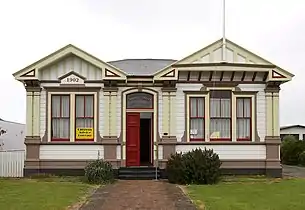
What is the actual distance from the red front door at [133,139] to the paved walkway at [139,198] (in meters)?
3.24

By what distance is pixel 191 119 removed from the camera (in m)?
26.9

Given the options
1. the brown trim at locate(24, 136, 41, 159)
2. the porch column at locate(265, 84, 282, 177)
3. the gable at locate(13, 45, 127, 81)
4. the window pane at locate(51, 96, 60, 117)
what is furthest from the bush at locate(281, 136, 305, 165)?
the brown trim at locate(24, 136, 41, 159)

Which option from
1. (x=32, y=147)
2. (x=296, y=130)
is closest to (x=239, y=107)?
(x=32, y=147)

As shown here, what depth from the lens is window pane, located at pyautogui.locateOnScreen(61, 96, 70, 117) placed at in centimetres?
2672

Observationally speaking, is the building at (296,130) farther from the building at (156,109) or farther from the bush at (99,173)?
the bush at (99,173)

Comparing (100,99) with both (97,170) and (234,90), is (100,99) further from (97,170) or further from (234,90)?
(234,90)

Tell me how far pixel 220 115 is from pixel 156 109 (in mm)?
2962

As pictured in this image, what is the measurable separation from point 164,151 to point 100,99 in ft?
12.2

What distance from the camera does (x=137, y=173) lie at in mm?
26484

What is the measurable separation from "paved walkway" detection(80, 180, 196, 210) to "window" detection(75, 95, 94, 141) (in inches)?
163

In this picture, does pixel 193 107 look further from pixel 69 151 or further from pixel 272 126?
pixel 69 151

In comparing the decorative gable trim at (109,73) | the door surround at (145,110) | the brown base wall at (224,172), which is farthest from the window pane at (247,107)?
the decorative gable trim at (109,73)

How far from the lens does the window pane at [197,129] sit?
27.0m

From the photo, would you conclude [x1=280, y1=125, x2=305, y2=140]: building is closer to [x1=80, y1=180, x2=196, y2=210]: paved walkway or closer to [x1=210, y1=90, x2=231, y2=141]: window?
[x1=210, y1=90, x2=231, y2=141]: window
